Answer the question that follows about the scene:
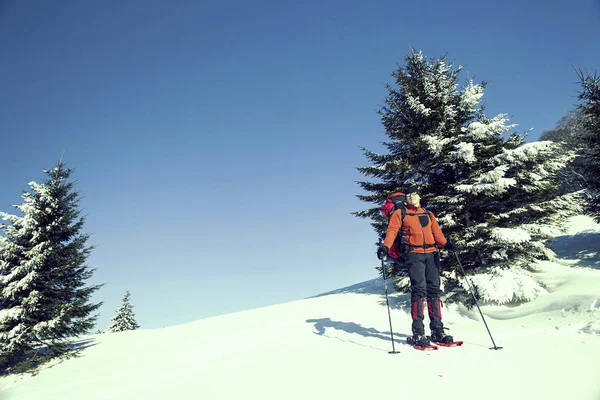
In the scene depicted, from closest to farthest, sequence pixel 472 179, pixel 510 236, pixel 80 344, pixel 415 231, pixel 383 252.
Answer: pixel 415 231, pixel 383 252, pixel 510 236, pixel 472 179, pixel 80 344

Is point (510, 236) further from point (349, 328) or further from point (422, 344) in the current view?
point (349, 328)

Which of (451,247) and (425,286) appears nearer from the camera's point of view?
(425,286)

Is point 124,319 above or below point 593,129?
below

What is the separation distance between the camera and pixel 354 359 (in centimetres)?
467

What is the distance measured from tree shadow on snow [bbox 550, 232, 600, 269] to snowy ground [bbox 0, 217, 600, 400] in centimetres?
57

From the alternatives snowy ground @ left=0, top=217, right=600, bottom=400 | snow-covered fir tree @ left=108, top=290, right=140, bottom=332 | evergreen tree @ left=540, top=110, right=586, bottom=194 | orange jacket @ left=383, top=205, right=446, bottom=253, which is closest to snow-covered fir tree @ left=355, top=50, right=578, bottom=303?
snowy ground @ left=0, top=217, right=600, bottom=400

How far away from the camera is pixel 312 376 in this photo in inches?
161

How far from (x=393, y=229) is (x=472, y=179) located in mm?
5053

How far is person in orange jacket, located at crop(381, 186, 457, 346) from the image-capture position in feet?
17.5

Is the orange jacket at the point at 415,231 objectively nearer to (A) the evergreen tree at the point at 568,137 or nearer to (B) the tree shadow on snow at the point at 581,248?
(B) the tree shadow on snow at the point at 581,248

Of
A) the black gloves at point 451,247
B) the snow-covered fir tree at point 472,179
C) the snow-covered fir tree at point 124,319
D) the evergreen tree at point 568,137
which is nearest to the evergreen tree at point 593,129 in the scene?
the snow-covered fir tree at point 472,179

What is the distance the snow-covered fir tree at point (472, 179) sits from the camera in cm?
859

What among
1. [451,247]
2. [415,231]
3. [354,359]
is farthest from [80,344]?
[451,247]

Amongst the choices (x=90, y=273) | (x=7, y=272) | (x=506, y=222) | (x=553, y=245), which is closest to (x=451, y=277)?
(x=506, y=222)
